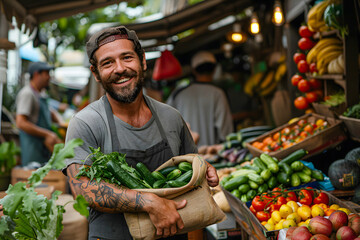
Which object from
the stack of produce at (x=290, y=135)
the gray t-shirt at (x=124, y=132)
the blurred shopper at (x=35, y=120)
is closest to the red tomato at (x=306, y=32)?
the stack of produce at (x=290, y=135)

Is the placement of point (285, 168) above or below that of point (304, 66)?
below

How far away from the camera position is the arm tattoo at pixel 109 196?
2.34 meters

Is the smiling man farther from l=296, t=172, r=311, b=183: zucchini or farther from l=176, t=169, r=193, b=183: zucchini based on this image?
l=296, t=172, r=311, b=183: zucchini

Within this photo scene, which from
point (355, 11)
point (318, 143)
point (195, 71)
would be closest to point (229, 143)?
point (195, 71)

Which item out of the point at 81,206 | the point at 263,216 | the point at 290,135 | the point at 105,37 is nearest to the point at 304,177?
the point at 263,216

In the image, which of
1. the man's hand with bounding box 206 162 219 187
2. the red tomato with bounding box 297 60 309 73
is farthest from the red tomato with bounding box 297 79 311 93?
the man's hand with bounding box 206 162 219 187

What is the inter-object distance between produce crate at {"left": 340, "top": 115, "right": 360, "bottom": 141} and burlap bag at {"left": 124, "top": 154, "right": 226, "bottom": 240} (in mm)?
2250

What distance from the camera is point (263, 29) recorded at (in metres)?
9.05

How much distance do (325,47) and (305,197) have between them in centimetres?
→ 230

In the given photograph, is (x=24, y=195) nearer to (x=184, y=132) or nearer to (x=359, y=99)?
(x=184, y=132)

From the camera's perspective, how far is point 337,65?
15.6ft

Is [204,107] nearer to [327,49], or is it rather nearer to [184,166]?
[327,49]

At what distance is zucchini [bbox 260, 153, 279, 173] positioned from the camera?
4.29m

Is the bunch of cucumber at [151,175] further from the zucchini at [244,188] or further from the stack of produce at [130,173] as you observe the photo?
the zucchini at [244,188]
